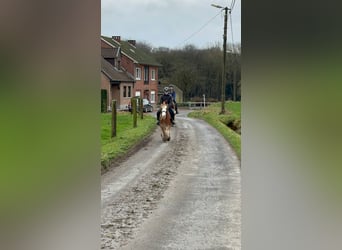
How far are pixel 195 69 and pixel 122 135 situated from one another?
1721 millimetres

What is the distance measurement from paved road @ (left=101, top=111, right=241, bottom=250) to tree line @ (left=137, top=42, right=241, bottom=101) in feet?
2.93

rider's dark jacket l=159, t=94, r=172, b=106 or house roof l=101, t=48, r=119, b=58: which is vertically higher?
house roof l=101, t=48, r=119, b=58

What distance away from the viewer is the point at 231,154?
583cm

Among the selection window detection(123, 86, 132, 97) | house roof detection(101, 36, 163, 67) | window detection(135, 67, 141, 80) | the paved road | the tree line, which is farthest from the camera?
window detection(135, 67, 141, 80)

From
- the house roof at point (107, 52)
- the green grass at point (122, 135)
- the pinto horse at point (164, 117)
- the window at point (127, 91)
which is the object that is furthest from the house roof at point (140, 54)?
the green grass at point (122, 135)

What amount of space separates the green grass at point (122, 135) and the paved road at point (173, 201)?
20cm

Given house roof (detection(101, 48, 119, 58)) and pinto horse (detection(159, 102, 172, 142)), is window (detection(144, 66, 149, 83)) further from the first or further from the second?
pinto horse (detection(159, 102, 172, 142))

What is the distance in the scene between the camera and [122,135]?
721cm

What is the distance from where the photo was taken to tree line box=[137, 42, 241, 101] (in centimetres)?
596

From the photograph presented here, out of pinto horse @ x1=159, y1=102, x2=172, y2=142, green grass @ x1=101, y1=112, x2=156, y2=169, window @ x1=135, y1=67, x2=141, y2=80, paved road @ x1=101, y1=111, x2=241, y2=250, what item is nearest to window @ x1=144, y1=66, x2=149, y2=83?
window @ x1=135, y1=67, x2=141, y2=80

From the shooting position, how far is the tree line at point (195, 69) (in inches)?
235
